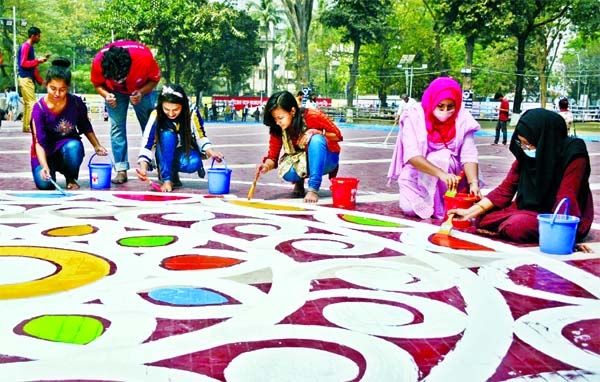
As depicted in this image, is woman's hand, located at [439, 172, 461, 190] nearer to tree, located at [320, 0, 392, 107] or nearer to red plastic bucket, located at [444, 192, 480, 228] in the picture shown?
red plastic bucket, located at [444, 192, 480, 228]

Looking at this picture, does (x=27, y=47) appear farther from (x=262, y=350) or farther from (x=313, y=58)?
(x=313, y=58)

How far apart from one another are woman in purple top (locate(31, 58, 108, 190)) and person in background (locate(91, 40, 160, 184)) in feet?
1.35

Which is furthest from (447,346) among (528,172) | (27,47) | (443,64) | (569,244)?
(443,64)

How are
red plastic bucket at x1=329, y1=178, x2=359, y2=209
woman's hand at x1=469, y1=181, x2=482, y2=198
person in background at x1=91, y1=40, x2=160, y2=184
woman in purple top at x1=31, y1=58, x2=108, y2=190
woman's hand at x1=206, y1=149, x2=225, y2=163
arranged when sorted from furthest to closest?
person in background at x1=91, y1=40, x2=160, y2=184 < woman in purple top at x1=31, y1=58, x2=108, y2=190 < woman's hand at x1=206, y1=149, x2=225, y2=163 < red plastic bucket at x1=329, y1=178, x2=359, y2=209 < woman's hand at x1=469, y1=181, x2=482, y2=198

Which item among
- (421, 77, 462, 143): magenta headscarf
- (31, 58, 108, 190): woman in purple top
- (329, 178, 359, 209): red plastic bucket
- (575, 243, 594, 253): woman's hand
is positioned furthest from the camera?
(31, 58, 108, 190): woman in purple top

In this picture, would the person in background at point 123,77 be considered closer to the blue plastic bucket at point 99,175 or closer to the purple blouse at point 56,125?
the purple blouse at point 56,125

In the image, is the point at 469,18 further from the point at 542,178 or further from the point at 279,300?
the point at 279,300

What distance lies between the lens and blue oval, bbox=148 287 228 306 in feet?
9.94

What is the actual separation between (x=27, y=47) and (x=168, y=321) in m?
11.3

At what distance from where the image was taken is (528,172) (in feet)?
15.2

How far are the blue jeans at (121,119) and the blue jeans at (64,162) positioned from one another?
0.69 m

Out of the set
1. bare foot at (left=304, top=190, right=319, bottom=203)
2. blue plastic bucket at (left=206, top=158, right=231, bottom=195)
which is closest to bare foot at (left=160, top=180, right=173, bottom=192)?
blue plastic bucket at (left=206, top=158, right=231, bottom=195)

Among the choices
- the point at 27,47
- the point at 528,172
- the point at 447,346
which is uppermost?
the point at 27,47

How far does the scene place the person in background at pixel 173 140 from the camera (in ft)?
21.2
